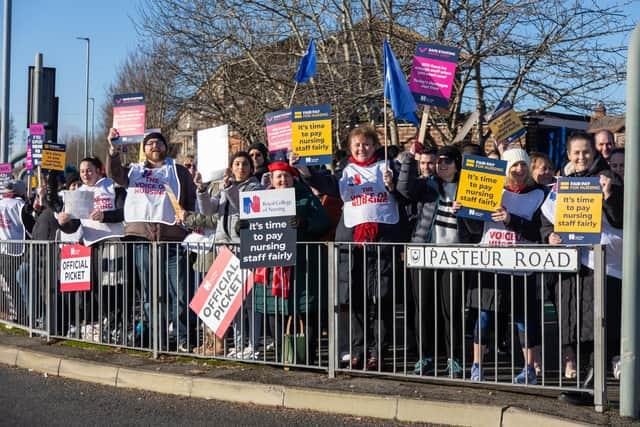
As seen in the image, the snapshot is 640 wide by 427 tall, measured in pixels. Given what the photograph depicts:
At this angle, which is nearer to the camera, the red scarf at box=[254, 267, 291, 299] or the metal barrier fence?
the metal barrier fence

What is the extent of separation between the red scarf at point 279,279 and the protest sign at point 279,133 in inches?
52.0

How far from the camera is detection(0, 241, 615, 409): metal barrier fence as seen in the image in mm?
6824

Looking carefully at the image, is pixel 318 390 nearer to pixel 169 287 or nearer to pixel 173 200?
pixel 169 287

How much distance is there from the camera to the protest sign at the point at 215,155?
859 centimetres

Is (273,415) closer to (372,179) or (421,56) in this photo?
(372,179)

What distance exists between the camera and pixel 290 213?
25.6ft

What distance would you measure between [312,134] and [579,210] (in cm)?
271

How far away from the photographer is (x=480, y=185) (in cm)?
707

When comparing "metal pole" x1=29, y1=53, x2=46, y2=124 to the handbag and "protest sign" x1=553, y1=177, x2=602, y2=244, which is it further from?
"protest sign" x1=553, y1=177, x2=602, y2=244

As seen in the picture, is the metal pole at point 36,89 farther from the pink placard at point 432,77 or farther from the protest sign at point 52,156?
the pink placard at point 432,77

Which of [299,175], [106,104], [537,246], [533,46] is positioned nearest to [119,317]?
[299,175]

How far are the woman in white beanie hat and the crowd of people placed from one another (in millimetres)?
12

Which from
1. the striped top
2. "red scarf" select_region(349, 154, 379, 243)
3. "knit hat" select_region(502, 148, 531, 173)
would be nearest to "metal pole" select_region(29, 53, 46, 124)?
"red scarf" select_region(349, 154, 379, 243)

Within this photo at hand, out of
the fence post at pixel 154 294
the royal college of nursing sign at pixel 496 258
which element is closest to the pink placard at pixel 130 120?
the fence post at pixel 154 294
